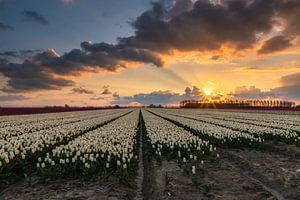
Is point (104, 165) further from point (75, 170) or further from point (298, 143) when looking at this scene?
point (298, 143)

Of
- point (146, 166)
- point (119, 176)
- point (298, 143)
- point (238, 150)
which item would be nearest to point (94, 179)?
point (119, 176)

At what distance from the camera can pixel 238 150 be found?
51.5 feet

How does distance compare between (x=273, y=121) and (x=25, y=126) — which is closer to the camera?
(x=25, y=126)

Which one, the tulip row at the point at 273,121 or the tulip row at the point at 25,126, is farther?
the tulip row at the point at 273,121

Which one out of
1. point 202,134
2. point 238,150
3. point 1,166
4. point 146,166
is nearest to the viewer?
point 1,166

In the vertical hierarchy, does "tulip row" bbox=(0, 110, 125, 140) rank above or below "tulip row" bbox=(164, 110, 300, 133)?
above

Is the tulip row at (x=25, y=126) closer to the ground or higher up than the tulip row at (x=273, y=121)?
higher up

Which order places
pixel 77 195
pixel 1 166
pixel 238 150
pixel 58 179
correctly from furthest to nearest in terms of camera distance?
pixel 238 150, pixel 1 166, pixel 58 179, pixel 77 195

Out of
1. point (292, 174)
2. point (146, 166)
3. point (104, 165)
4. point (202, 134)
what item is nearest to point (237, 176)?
point (292, 174)

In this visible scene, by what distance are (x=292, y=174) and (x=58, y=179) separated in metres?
7.82

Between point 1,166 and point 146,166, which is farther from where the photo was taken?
point 146,166

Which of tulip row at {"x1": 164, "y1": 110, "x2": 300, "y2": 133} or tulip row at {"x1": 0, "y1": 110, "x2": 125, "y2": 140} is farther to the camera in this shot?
tulip row at {"x1": 164, "y1": 110, "x2": 300, "y2": 133}

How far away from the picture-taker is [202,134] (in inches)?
758

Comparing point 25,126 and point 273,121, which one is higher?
point 25,126
